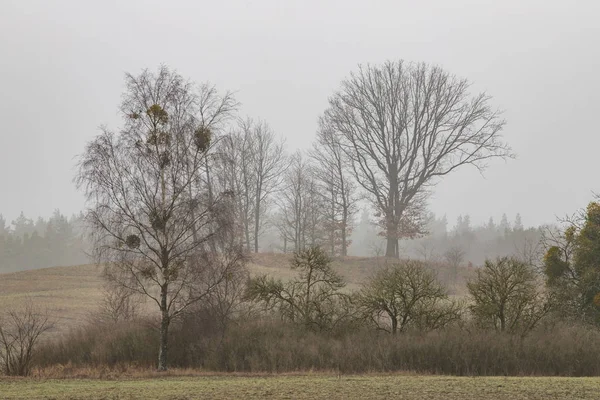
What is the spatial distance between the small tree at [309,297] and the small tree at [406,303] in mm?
1412

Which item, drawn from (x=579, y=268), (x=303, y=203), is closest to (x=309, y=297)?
(x=579, y=268)

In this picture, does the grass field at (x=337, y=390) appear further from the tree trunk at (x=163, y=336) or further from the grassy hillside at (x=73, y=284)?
the grassy hillside at (x=73, y=284)

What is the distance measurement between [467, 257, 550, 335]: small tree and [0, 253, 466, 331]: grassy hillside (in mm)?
13800

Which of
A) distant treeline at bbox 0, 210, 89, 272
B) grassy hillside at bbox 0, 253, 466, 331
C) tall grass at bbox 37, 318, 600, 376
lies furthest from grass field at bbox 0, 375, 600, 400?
distant treeline at bbox 0, 210, 89, 272

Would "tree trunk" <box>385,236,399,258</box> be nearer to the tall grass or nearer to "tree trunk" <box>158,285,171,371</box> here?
the tall grass

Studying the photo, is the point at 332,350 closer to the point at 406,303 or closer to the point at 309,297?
the point at 309,297

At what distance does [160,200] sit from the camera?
68.3 feet

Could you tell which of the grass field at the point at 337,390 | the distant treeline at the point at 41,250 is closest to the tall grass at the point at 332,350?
the grass field at the point at 337,390

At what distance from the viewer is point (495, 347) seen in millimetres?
21938

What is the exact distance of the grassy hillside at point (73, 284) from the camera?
3284 centimetres

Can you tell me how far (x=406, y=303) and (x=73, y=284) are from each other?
29040mm

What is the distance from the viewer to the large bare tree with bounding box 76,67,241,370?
66.2 ft

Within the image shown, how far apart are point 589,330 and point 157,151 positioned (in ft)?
62.5

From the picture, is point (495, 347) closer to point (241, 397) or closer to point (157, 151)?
point (241, 397)
